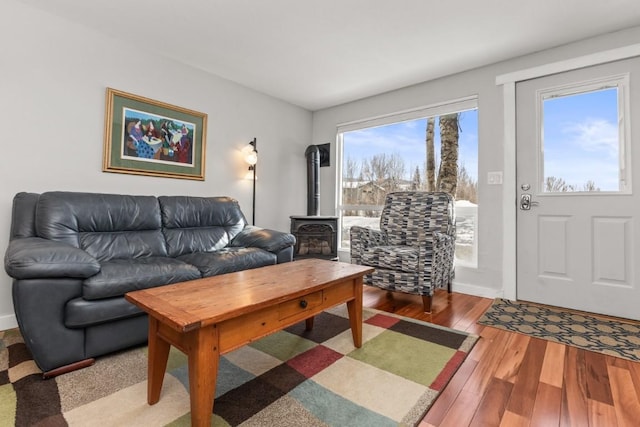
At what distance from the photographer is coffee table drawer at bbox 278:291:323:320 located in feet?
4.77

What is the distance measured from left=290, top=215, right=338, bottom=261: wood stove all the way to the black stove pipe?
38cm

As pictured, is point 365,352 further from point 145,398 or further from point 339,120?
point 339,120

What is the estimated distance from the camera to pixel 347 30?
2.57m

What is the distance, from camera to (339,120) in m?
4.45

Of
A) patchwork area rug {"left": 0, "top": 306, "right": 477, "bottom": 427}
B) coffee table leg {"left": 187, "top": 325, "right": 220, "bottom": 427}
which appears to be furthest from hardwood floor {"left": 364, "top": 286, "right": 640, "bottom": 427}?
coffee table leg {"left": 187, "top": 325, "right": 220, "bottom": 427}

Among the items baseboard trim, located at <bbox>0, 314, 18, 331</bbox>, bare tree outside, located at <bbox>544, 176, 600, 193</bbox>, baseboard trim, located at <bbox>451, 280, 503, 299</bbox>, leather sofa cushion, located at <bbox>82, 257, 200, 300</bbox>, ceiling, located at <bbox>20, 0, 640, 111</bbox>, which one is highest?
ceiling, located at <bbox>20, 0, 640, 111</bbox>

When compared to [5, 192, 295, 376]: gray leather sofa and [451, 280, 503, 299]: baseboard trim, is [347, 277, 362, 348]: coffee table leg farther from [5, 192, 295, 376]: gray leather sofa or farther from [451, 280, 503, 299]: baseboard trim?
[451, 280, 503, 299]: baseboard trim

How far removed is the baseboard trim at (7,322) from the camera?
7.23 feet

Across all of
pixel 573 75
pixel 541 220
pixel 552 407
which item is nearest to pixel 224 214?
pixel 552 407

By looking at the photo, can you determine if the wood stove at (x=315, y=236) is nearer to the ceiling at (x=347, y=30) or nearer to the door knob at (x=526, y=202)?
the ceiling at (x=347, y=30)

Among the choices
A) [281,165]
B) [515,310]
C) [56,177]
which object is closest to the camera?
[56,177]

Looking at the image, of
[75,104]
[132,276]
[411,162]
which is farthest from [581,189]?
[75,104]

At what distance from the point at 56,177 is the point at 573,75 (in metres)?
4.52

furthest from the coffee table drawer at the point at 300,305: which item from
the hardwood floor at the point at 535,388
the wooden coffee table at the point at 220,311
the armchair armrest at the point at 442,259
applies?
the armchair armrest at the point at 442,259
